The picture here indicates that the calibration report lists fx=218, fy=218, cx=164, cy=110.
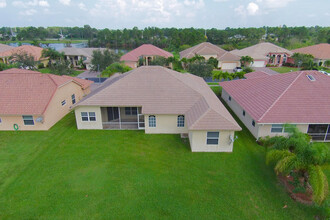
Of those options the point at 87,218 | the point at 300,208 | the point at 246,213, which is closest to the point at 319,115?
the point at 300,208

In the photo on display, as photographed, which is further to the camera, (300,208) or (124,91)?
(124,91)

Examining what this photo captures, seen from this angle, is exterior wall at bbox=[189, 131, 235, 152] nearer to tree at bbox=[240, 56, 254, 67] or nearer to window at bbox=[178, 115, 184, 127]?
window at bbox=[178, 115, 184, 127]

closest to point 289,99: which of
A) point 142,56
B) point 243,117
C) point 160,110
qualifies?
point 243,117

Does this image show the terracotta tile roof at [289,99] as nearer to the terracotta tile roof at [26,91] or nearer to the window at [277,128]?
the window at [277,128]

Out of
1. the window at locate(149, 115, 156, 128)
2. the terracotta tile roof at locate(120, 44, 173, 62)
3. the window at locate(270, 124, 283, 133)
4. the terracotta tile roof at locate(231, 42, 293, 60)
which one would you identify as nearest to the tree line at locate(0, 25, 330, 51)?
the terracotta tile roof at locate(231, 42, 293, 60)

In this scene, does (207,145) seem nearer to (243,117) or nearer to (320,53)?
(243,117)

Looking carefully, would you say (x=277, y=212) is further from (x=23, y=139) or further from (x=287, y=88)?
(x=23, y=139)

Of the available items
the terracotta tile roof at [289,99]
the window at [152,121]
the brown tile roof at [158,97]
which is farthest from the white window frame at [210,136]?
the window at [152,121]
